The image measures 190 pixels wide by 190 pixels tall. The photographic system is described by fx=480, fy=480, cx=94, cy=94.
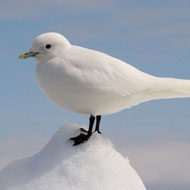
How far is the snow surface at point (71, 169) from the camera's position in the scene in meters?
4.78

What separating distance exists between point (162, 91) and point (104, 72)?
0.73 metres

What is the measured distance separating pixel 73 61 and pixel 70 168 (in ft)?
3.71

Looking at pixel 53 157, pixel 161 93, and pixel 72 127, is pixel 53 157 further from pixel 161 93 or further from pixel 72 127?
pixel 161 93

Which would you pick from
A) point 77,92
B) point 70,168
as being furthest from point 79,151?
point 77,92

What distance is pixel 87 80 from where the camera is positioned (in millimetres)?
5012

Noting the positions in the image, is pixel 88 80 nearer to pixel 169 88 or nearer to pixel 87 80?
pixel 87 80

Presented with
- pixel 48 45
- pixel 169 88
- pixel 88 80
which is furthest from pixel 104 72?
pixel 169 88

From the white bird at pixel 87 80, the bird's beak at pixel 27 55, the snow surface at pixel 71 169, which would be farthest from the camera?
the bird's beak at pixel 27 55

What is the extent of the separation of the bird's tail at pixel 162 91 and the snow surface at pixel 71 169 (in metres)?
0.59

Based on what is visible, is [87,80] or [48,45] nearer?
[87,80]

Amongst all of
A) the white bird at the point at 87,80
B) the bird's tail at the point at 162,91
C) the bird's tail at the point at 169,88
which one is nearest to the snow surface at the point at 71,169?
the white bird at the point at 87,80

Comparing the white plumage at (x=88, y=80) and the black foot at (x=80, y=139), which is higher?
the white plumage at (x=88, y=80)

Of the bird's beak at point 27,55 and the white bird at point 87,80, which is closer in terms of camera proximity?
the white bird at point 87,80

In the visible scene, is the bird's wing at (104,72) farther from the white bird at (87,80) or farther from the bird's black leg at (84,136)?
the bird's black leg at (84,136)
